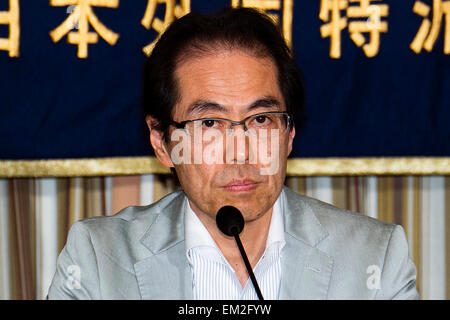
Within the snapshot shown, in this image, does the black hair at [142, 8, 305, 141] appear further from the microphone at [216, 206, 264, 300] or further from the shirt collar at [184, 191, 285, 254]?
the microphone at [216, 206, 264, 300]

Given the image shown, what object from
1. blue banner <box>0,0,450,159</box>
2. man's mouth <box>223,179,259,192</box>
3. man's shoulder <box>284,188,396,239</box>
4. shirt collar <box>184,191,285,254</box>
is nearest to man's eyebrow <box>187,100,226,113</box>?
man's mouth <box>223,179,259,192</box>

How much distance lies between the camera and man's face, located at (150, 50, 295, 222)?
4.33 feet

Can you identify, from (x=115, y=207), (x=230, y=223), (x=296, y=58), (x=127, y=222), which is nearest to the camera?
(x=230, y=223)

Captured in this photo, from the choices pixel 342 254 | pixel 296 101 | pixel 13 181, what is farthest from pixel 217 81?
pixel 13 181

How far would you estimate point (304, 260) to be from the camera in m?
1.44

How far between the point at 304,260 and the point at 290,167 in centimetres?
69

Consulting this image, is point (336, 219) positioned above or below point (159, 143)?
below

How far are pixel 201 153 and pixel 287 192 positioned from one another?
371 millimetres

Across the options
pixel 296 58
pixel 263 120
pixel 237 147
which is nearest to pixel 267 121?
pixel 263 120

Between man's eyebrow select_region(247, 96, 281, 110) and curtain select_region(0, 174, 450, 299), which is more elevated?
man's eyebrow select_region(247, 96, 281, 110)

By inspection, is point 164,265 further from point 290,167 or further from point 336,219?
point 290,167

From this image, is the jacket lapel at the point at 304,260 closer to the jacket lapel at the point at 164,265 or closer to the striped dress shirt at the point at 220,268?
the striped dress shirt at the point at 220,268
